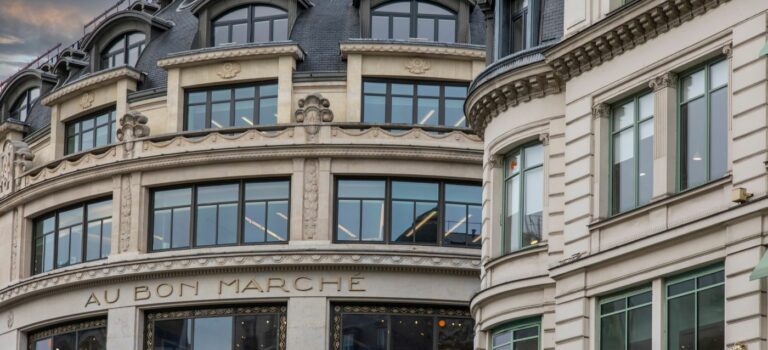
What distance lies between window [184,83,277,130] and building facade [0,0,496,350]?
0.08 metres

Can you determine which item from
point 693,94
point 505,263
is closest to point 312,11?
point 505,263

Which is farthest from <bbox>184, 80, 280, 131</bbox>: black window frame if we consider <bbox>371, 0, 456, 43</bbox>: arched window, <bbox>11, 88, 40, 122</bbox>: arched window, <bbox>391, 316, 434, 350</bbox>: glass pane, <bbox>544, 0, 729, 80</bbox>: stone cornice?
<bbox>544, 0, 729, 80</bbox>: stone cornice

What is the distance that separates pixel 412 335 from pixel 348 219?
16.0ft

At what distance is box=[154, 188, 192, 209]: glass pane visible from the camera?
7019 centimetres

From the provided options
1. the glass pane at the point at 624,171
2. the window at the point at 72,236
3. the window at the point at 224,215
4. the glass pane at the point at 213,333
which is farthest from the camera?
the window at the point at 72,236

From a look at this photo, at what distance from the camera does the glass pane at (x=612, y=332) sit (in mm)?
38594

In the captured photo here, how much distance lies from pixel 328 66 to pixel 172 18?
8.61 meters

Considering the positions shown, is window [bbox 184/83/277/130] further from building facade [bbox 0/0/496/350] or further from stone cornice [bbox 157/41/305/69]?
stone cornice [bbox 157/41/305/69]

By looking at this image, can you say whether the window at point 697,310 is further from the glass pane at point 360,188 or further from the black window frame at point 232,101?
the black window frame at point 232,101

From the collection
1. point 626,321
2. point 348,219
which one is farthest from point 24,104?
point 626,321

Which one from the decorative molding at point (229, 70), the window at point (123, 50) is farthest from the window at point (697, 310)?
the window at point (123, 50)

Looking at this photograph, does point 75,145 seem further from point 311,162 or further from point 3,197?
point 311,162

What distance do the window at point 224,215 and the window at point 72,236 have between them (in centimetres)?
246

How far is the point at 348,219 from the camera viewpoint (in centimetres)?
6900
